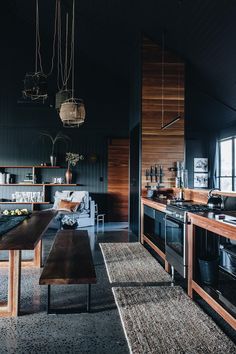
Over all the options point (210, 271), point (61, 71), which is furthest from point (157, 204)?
point (61, 71)

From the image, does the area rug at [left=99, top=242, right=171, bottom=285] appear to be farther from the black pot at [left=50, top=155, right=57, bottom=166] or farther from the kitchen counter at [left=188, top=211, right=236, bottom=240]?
the black pot at [left=50, top=155, right=57, bottom=166]

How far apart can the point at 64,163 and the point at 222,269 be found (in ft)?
20.8

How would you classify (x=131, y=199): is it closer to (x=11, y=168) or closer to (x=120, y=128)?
(x=120, y=128)

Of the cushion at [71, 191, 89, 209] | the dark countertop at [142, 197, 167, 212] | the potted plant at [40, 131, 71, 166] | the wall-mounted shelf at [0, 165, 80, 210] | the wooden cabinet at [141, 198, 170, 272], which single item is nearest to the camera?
the dark countertop at [142, 197, 167, 212]

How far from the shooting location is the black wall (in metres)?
Result: 8.98

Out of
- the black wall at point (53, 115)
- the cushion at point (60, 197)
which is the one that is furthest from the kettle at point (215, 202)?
the black wall at point (53, 115)

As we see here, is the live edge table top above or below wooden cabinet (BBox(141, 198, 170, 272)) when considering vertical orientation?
above

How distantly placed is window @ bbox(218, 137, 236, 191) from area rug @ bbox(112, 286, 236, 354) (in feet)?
25.6

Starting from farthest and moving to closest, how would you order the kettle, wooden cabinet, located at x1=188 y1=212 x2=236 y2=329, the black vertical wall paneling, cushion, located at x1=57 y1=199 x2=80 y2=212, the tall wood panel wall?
cushion, located at x1=57 y1=199 x2=80 y2=212, the black vertical wall paneling, the tall wood panel wall, the kettle, wooden cabinet, located at x1=188 y1=212 x2=236 y2=329

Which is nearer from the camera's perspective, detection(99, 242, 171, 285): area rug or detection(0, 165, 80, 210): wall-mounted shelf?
detection(99, 242, 171, 285): area rug

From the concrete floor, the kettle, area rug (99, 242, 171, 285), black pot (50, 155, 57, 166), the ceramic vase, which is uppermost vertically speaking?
black pot (50, 155, 57, 166)

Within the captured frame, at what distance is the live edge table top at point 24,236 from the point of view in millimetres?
2522

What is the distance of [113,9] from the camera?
20.6ft

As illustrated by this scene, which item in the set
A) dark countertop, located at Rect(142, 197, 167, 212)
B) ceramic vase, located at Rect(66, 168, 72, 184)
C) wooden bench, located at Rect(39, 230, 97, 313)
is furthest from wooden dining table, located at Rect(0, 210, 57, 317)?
ceramic vase, located at Rect(66, 168, 72, 184)
